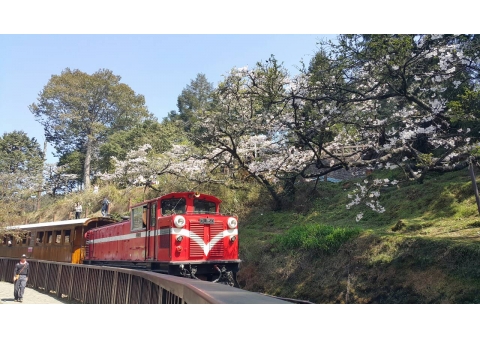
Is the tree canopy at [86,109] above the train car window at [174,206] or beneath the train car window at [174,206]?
above

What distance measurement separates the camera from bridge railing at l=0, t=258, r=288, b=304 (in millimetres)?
5055

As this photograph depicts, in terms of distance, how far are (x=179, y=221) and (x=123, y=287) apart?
2.16 metres

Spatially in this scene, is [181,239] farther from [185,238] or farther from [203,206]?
[203,206]

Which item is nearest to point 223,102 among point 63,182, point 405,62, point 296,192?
point 296,192

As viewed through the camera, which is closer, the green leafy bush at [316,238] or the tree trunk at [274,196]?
the green leafy bush at [316,238]

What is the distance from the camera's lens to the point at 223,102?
18.6 meters

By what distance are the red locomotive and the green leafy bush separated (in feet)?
9.54

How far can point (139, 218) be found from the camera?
12430 mm

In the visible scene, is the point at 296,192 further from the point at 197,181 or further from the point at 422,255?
the point at 422,255

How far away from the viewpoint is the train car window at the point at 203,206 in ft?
38.4

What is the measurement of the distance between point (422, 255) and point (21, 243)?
20.6 meters

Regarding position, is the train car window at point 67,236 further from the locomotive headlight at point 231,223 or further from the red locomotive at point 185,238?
the locomotive headlight at point 231,223

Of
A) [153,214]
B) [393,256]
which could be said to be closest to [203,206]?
[153,214]

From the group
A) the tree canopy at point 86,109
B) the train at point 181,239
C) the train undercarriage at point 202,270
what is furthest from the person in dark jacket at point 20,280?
the tree canopy at point 86,109
